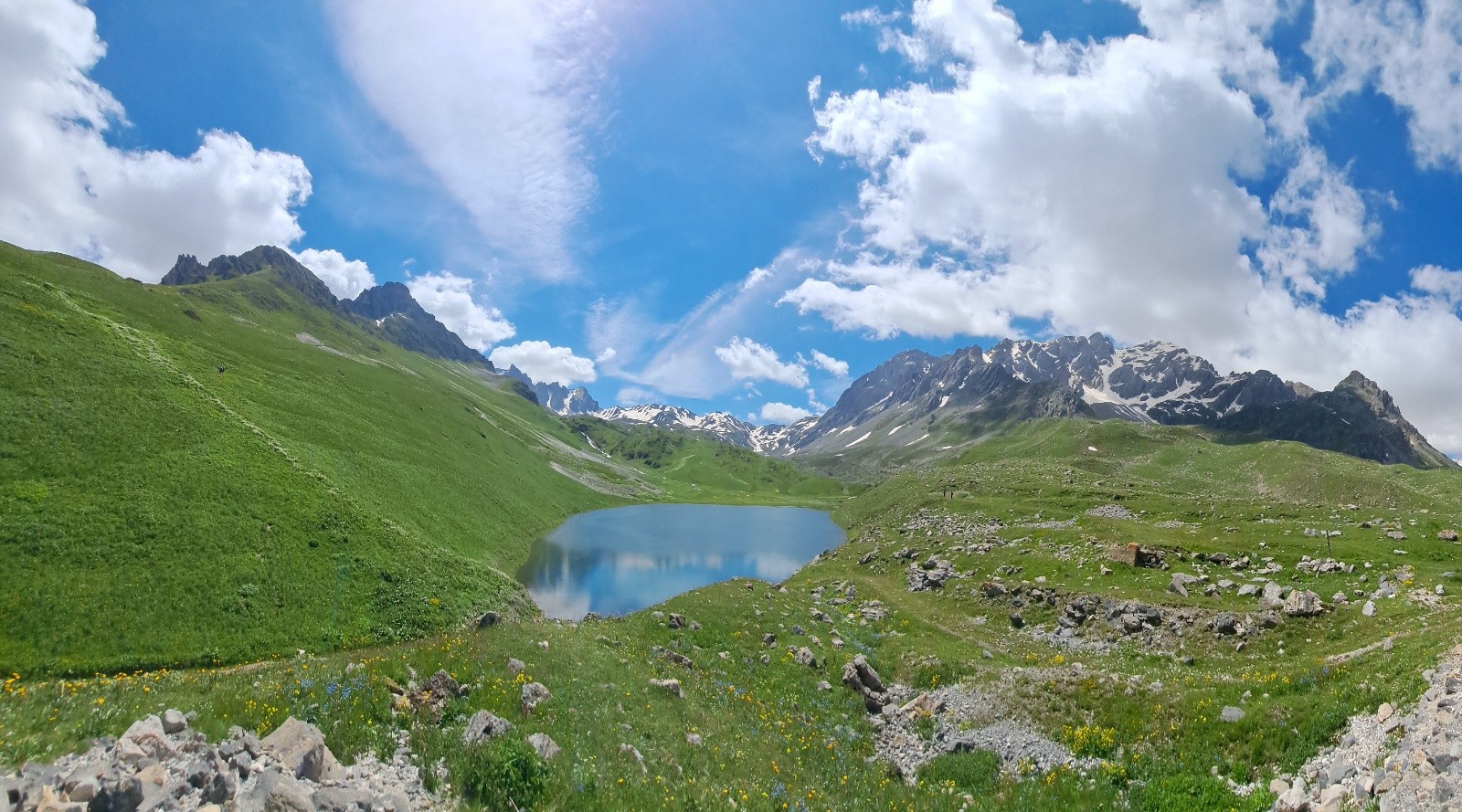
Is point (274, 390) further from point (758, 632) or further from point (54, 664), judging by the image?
point (758, 632)

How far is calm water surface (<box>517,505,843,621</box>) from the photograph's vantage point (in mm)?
64125

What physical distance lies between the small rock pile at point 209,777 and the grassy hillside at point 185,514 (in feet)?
98.7

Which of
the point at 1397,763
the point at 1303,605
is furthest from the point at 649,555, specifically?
the point at 1397,763

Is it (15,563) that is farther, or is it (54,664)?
(15,563)

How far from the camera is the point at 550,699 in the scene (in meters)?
Answer: 17.0

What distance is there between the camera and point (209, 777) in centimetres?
877

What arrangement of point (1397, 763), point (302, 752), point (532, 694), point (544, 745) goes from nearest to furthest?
1. point (302, 752)
2. point (1397, 763)
3. point (544, 745)
4. point (532, 694)

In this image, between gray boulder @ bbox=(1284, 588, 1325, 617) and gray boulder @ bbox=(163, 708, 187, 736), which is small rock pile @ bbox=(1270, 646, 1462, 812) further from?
gray boulder @ bbox=(163, 708, 187, 736)

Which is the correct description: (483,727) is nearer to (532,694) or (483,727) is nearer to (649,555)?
(532,694)

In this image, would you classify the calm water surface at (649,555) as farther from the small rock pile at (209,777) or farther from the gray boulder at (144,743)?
the gray boulder at (144,743)

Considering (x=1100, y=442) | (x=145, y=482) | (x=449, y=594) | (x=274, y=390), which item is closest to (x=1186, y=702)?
(x=449, y=594)

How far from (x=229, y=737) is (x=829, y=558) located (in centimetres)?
7595

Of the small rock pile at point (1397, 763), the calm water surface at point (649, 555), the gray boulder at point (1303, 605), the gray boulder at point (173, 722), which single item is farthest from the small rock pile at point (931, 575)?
the gray boulder at point (173, 722)

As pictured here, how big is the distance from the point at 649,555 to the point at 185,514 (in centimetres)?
6017
